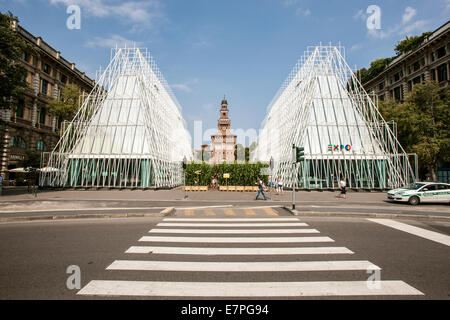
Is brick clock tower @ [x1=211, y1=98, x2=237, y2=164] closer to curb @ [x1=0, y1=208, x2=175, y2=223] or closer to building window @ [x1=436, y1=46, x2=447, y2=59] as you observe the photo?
building window @ [x1=436, y1=46, x2=447, y2=59]

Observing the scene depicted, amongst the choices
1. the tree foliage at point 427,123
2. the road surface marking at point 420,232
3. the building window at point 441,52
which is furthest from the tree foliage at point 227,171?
the building window at point 441,52

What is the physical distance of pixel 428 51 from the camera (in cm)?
3866

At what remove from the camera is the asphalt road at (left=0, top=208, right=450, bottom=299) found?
423cm

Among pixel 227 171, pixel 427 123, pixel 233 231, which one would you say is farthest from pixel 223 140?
pixel 233 231

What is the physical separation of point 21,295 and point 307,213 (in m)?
10.4

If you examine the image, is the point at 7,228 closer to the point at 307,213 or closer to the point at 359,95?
the point at 307,213

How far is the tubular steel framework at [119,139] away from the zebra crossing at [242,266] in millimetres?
23777


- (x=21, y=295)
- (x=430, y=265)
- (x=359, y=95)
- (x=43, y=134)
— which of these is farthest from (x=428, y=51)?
(x=43, y=134)

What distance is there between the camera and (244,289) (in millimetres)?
4031

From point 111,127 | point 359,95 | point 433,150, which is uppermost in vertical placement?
point 359,95

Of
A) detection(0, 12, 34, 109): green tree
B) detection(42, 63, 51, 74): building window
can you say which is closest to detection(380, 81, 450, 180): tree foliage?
detection(0, 12, 34, 109): green tree

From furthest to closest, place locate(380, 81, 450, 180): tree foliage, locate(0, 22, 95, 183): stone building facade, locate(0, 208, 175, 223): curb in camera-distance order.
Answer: locate(0, 22, 95, 183): stone building facade < locate(380, 81, 450, 180): tree foliage < locate(0, 208, 175, 223): curb

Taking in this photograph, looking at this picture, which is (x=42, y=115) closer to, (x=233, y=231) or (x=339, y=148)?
(x=233, y=231)

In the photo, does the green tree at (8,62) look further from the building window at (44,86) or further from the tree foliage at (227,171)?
the building window at (44,86)
